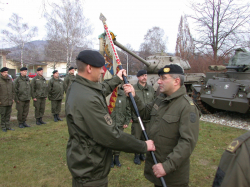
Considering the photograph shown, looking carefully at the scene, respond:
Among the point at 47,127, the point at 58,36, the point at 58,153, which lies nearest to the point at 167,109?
the point at 58,153

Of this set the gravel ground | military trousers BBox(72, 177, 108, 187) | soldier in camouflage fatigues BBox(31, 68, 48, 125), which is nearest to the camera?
military trousers BBox(72, 177, 108, 187)

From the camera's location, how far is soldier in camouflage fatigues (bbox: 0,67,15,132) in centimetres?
702

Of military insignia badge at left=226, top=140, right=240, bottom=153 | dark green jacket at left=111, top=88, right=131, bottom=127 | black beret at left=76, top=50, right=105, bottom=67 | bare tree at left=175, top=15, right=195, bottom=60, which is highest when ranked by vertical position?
bare tree at left=175, top=15, right=195, bottom=60

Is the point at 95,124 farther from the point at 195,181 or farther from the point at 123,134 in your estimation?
the point at 195,181

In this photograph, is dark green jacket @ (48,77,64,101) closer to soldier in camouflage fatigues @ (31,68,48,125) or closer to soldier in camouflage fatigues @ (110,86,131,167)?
soldier in camouflage fatigues @ (31,68,48,125)

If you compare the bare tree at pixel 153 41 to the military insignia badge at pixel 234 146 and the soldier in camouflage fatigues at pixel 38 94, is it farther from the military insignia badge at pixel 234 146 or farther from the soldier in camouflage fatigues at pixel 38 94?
the military insignia badge at pixel 234 146

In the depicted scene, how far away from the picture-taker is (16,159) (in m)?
4.88

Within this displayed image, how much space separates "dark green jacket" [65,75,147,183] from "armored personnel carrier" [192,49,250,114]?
25.3 ft

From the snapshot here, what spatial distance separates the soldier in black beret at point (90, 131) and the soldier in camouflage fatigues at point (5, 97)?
6.10 m

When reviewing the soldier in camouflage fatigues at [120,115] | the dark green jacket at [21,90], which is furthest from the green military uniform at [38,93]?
the soldier in camouflage fatigues at [120,115]

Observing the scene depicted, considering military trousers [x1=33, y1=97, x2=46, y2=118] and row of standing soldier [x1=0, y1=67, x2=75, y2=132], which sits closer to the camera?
row of standing soldier [x1=0, y1=67, x2=75, y2=132]

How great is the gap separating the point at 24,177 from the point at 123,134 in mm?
3155

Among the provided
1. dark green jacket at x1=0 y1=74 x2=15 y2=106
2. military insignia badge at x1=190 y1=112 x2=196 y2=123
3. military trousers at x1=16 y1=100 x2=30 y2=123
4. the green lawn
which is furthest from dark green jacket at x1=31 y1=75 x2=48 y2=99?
military insignia badge at x1=190 y1=112 x2=196 y2=123

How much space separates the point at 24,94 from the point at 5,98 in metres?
0.72
